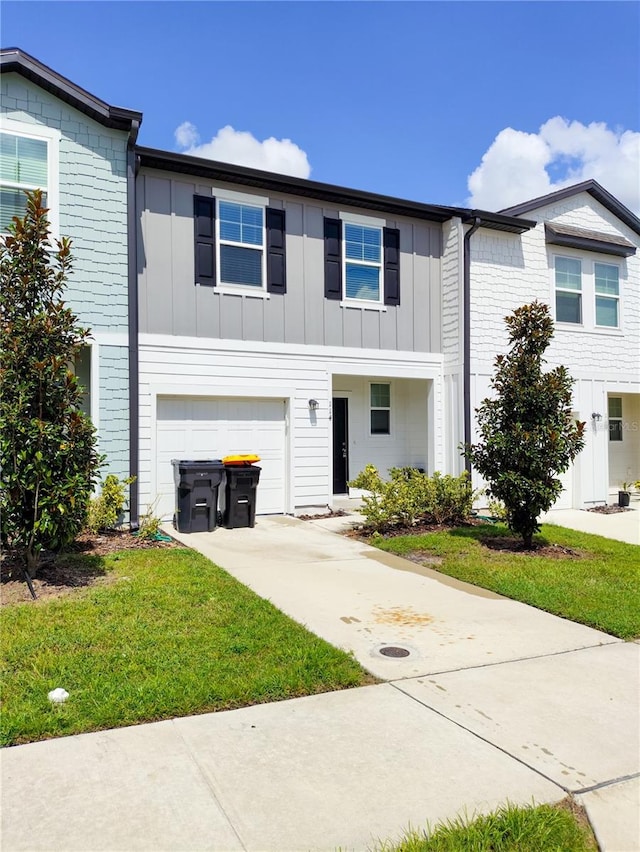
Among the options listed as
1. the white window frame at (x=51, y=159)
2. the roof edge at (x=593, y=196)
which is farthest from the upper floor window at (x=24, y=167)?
the roof edge at (x=593, y=196)

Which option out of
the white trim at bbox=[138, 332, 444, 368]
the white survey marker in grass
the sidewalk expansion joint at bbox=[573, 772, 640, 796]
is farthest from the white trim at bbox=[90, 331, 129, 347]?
the sidewalk expansion joint at bbox=[573, 772, 640, 796]

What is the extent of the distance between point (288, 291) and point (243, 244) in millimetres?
1093

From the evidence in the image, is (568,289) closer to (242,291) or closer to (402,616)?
(242,291)

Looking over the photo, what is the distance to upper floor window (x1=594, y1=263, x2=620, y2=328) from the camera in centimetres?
1398

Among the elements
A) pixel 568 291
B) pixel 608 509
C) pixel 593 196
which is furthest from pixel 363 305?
pixel 608 509

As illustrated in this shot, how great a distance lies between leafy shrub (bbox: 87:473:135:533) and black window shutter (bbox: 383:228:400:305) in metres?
5.97

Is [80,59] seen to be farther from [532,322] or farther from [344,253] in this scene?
[532,322]

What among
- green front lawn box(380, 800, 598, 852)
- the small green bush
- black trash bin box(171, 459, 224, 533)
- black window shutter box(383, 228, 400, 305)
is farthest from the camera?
black window shutter box(383, 228, 400, 305)

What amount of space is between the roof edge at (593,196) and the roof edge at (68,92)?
25.1 feet

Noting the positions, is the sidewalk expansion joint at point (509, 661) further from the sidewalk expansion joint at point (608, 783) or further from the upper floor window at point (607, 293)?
the upper floor window at point (607, 293)

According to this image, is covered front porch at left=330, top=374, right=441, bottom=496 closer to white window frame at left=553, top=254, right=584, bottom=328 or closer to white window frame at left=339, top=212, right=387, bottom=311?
white window frame at left=339, top=212, right=387, bottom=311

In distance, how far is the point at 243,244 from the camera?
10398 mm

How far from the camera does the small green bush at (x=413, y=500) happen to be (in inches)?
368

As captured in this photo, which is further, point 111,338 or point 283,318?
point 283,318
